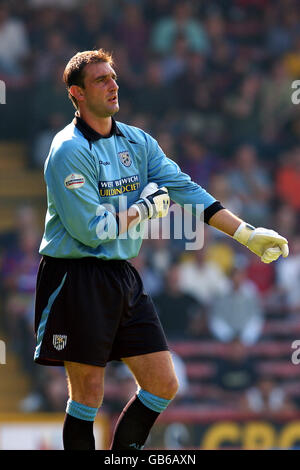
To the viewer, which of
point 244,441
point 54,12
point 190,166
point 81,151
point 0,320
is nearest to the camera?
point 81,151

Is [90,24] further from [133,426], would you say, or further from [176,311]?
[133,426]

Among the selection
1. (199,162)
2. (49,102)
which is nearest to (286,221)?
(199,162)

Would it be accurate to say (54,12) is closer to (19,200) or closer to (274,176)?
(19,200)

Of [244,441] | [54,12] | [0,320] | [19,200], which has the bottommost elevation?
[244,441]

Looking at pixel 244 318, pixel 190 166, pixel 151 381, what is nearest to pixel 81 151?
pixel 151 381

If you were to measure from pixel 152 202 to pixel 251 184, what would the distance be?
6414 millimetres

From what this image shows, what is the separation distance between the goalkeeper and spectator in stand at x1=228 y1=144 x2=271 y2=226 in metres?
5.82

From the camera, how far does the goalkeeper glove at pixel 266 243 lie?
15.6ft

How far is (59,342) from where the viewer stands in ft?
15.4

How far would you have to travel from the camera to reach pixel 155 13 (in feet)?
41.2

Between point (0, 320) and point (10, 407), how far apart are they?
0.94m

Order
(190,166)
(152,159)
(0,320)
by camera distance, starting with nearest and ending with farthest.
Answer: (152,159)
(0,320)
(190,166)

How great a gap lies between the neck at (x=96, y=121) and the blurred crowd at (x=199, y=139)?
4.88m

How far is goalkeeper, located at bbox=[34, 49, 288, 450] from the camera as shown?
461 cm
